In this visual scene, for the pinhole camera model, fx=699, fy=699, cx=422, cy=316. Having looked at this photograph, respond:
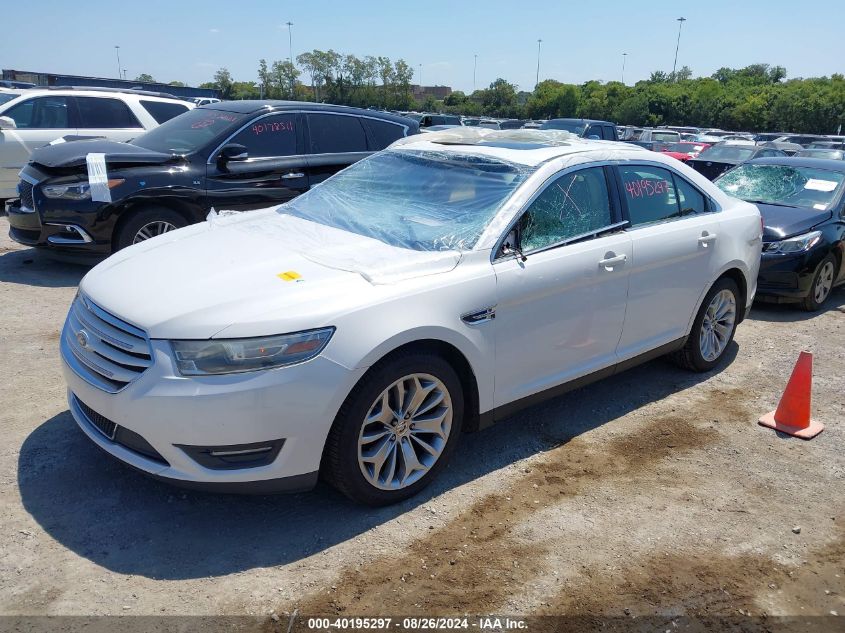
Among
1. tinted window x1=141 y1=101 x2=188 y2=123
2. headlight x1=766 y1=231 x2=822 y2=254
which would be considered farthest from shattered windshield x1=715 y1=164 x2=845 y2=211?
tinted window x1=141 y1=101 x2=188 y2=123

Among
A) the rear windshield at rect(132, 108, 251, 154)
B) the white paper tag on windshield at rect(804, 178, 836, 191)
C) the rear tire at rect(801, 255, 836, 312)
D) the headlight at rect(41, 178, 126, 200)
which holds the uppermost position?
the rear windshield at rect(132, 108, 251, 154)

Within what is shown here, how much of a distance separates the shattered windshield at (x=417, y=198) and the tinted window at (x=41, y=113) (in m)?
6.96

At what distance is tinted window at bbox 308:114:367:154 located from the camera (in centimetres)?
788

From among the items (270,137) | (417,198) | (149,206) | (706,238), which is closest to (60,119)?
(149,206)

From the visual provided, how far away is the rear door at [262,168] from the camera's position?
724cm

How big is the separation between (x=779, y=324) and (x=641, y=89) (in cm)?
6618

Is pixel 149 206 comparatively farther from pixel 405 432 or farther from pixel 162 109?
pixel 405 432

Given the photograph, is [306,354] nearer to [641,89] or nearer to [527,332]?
[527,332]

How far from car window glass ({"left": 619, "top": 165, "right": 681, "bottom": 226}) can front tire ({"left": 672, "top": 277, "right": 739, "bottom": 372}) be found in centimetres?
76

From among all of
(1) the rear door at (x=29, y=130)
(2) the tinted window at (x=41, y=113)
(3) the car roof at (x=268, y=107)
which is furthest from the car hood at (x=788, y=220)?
(2) the tinted window at (x=41, y=113)

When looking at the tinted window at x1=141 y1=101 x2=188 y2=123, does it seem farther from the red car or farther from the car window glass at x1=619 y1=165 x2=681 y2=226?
the red car

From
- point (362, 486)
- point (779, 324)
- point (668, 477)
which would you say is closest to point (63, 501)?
point (362, 486)

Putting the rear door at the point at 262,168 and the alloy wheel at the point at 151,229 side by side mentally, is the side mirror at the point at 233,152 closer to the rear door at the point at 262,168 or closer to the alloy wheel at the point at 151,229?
the rear door at the point at 262,168

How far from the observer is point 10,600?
106 inches
